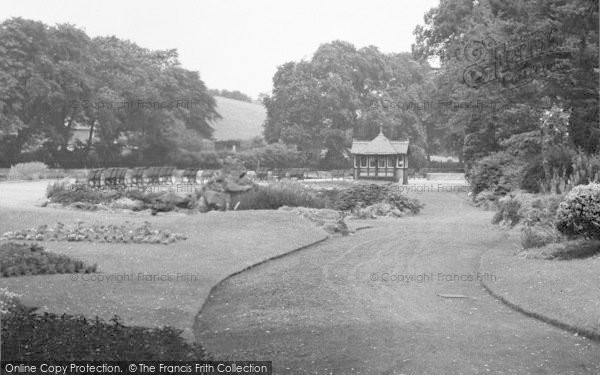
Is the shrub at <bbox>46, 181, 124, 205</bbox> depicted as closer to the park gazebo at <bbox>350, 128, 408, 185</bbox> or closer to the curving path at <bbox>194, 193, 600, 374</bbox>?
the curving path at <bbox>194, 193, 600, 374</bbox>

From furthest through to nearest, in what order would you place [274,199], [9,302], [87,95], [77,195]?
[87,95] → [77,195] → [274,199] → [9,302]

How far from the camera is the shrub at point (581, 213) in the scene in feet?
44.5

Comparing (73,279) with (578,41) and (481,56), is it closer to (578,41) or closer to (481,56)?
(578,41)

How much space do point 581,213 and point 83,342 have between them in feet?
→ 33.3

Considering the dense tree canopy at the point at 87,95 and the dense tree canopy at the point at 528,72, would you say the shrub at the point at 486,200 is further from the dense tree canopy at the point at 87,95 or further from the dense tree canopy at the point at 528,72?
the dense tree canopy at the point at 87,95

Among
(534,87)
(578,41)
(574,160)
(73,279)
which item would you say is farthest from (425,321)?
(534,87)

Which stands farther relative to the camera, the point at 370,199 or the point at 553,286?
the point at 370,199

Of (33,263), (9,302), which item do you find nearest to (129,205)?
(33,263)

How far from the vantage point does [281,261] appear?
15.0 meters

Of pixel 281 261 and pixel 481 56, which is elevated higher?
pixel 481 56

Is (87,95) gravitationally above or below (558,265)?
above

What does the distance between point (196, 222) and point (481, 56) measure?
17.0m

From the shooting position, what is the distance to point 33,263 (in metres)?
11.8

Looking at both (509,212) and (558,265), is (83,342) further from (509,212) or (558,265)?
(509,212)
